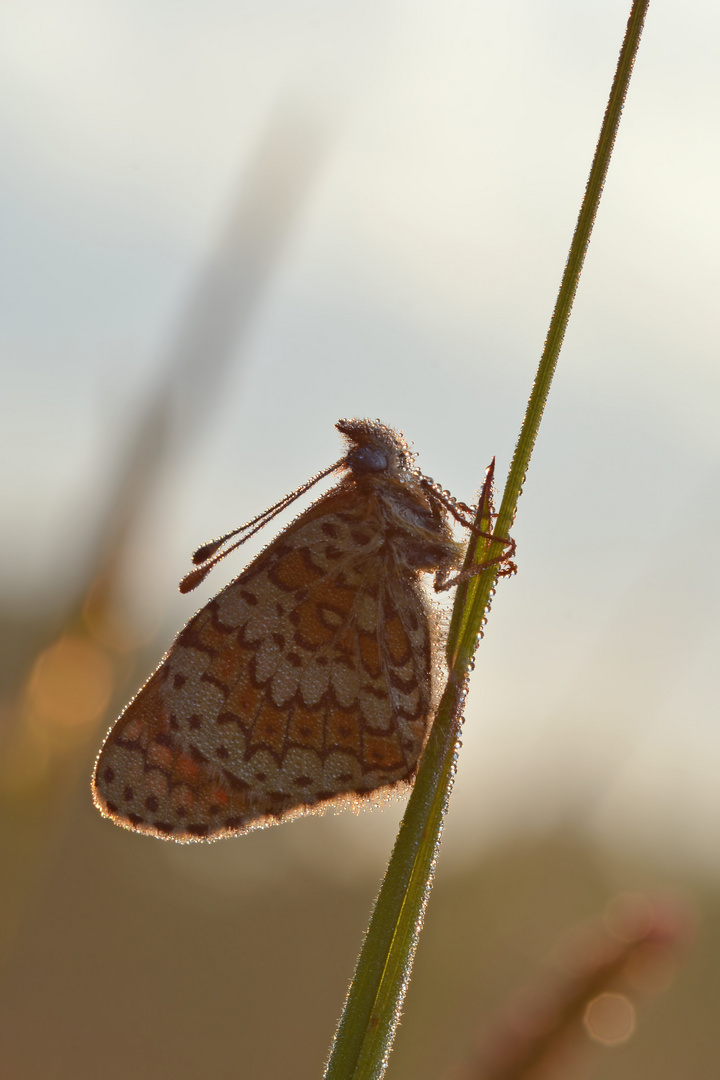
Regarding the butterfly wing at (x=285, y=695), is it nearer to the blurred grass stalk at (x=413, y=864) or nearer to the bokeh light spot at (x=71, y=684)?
the blurred grass stalk at (x=413, y=864)

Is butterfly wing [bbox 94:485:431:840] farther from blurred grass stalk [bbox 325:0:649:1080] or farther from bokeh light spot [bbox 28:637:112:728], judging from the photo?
bokeh light spot [bbox 28:637:112:728]

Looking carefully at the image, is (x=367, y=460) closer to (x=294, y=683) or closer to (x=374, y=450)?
(x=374, y=450)

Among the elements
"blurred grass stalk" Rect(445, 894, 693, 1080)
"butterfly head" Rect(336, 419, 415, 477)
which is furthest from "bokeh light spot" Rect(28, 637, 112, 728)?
"blurred grass stalk" Rect(445, 894, 693, 1080)

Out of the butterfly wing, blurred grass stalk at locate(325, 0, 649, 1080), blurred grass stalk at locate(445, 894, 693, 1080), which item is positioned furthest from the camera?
the butterfly wing

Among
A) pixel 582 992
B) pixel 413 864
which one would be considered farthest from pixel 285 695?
pixel 582 992

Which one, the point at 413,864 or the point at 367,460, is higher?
the point at 367,460

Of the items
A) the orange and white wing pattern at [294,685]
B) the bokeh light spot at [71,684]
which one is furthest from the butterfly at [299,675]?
the bokeh light spot at [71,684]
